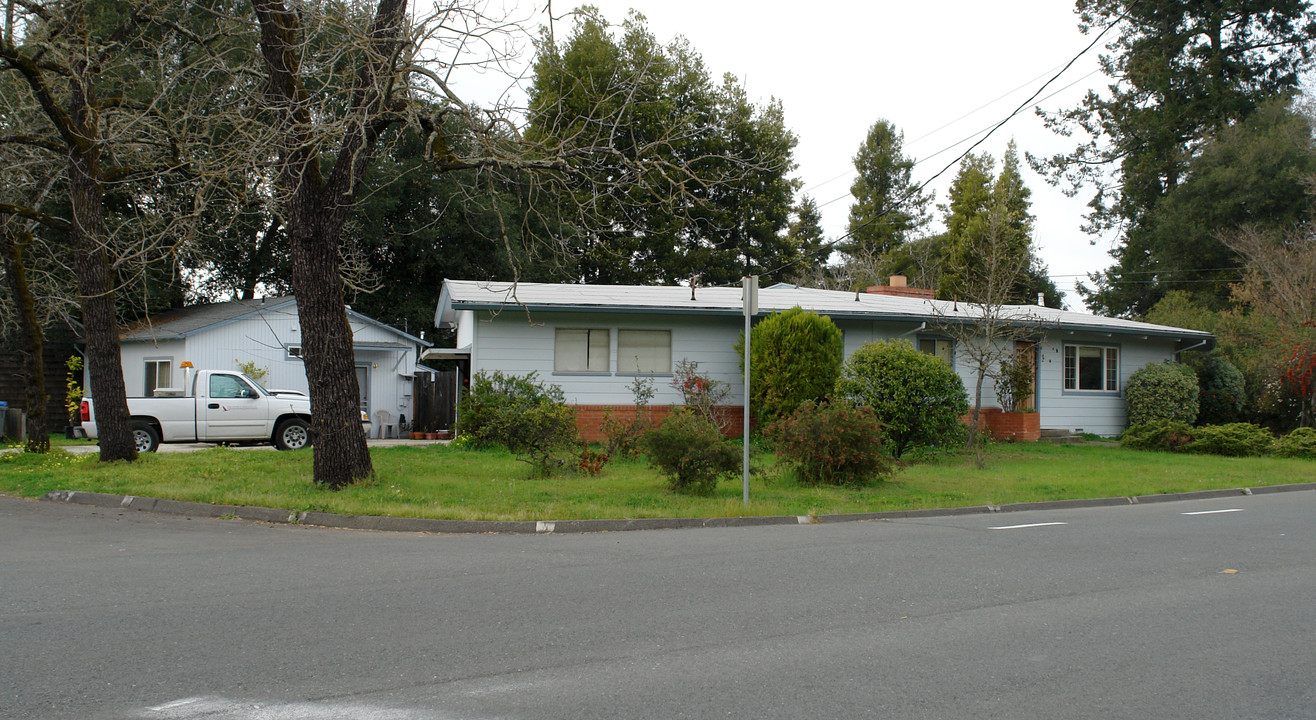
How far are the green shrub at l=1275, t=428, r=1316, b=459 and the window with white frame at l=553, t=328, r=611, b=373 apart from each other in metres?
15.4

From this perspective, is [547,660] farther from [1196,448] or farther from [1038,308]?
[1038,308]

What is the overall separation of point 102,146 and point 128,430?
4685 millimetres

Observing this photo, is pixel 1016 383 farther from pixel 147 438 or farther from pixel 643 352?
pixel 147 438

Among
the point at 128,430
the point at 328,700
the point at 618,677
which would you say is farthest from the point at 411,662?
the point at 128,430

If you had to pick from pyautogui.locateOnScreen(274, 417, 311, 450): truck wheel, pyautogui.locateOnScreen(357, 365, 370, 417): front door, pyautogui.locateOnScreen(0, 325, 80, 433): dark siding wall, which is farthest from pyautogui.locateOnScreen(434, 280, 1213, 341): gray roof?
pyautogui.locateOnScreen(0, 325, 80, 433): dark siding wall

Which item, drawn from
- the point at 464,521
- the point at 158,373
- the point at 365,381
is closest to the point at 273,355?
the point at 365,381

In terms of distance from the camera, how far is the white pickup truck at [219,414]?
18906mm

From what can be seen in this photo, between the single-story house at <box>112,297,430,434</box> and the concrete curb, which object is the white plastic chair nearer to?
the single-story house at <box>112,297,430,434</box>

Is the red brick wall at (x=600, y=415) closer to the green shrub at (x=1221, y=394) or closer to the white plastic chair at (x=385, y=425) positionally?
the white plastic chair at (x=385, y=425)

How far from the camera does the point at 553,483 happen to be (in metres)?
13.1

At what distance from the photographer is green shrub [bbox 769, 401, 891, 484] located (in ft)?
43.2

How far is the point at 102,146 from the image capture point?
1473cm

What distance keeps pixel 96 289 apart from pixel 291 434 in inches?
242

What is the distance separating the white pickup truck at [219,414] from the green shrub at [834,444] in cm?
1102
